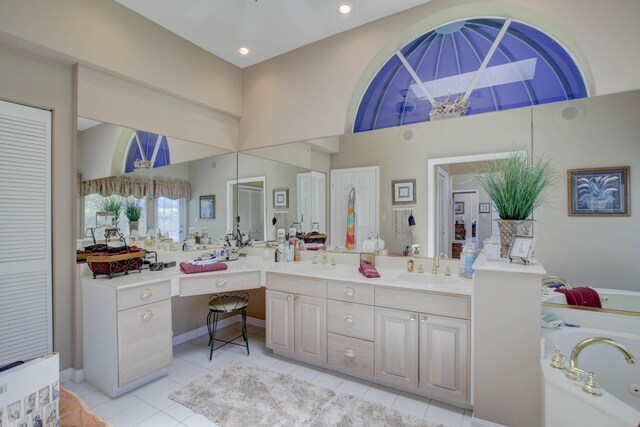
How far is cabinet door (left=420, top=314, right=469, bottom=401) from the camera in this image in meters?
1.95

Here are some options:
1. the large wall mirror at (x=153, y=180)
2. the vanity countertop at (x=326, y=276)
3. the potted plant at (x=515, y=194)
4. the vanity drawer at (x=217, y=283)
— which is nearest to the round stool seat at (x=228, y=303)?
the vanity drawer at (x=217, y=283)

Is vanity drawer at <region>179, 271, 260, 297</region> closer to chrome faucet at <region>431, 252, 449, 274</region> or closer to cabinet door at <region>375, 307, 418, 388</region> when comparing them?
cabinet door at <region>375, 307, 418, 388</region>

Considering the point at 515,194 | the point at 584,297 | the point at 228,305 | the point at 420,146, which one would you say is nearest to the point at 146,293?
the point at 228,305

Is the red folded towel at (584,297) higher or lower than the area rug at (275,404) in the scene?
higher

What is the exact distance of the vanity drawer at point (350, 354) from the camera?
Result: 2297 mm

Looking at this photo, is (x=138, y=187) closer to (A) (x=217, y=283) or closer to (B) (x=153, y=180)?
(B) (x=153, y=180)

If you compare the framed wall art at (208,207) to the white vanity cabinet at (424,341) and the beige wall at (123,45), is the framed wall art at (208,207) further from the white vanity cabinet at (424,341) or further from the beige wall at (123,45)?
the white vanity cabinet at (424,341)

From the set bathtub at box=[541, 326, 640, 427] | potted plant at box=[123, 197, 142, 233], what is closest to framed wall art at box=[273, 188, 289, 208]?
potted plant at box=[123, 197, 142, 233]

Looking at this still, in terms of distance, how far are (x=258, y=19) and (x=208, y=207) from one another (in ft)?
6.62

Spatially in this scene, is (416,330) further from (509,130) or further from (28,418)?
(28,418)

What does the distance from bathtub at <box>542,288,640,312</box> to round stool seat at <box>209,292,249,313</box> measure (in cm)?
244

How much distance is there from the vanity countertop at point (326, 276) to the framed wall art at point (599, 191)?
88 centimetres

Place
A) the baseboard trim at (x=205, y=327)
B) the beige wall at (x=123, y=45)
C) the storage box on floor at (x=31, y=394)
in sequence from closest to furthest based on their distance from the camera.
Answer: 1. the storage box on floor at (x=31, y=394)
2. the beige wall at (x=123, y=45)
3. the baseboard trim at (x=205, y=327)

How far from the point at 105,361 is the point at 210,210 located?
68.3 inches
